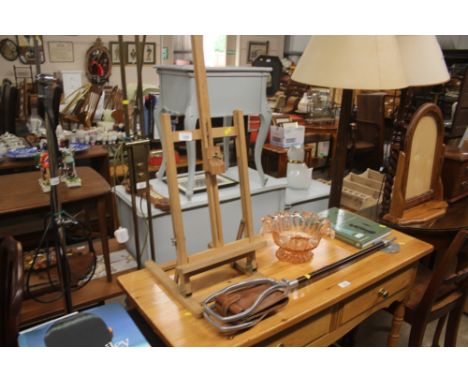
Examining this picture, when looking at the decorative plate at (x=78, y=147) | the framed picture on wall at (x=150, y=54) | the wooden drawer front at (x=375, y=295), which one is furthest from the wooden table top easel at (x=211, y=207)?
the framed picture on wall at (x=150, y=54)

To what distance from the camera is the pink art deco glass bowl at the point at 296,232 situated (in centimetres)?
132

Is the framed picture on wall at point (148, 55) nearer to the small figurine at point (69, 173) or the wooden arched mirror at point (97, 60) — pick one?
the wooden arched mirror at point (97, 60)

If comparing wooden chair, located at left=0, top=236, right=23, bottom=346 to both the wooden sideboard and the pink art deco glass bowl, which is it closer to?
the wooden sideboard

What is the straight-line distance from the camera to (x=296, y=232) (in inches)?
56.1

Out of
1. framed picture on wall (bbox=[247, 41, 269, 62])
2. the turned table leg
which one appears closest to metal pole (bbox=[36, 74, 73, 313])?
the turned table leg

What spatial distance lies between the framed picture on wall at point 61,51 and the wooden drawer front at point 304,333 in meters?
4.63

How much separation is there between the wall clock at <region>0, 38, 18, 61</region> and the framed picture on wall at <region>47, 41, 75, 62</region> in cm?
38

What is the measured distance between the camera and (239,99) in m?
2.12

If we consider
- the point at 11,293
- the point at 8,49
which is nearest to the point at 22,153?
the point at 11,293

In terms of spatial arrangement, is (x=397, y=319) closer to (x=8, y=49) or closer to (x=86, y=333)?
(x=86, y=333)

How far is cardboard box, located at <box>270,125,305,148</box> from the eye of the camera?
2987 mm

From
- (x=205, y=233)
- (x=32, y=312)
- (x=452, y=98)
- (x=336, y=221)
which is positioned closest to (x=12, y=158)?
(x=32, y=312)

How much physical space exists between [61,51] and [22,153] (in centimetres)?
275

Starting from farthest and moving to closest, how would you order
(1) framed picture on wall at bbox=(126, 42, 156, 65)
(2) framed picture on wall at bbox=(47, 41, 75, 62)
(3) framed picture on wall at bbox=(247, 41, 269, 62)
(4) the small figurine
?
(3) framed picture on wall at bbox=(247, 41, 269, 62) → (1) framed picture on wall at bbox=(126, 42, 156, 65) → (2) framed picture on wall at bbox=(47, 41, 75, 62) → (4) the small figurine
